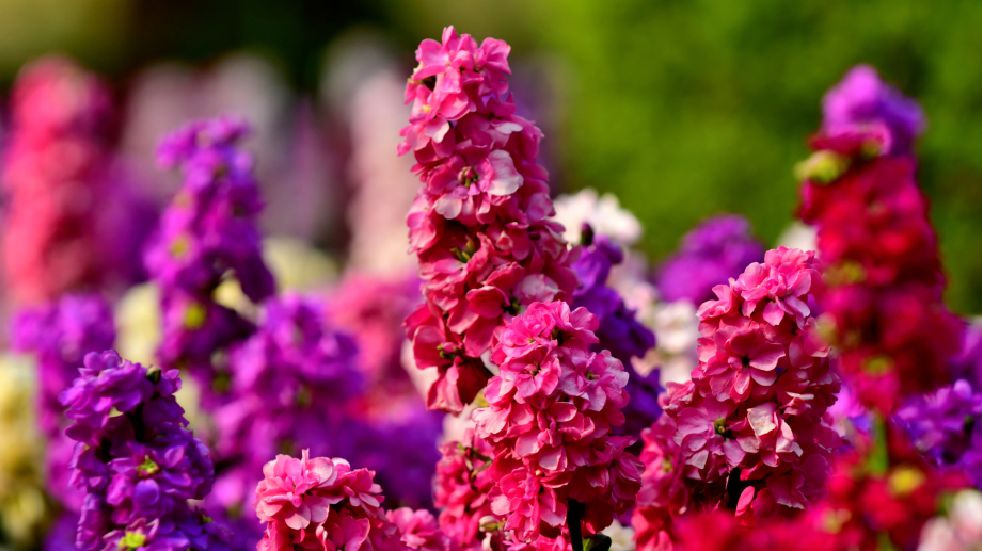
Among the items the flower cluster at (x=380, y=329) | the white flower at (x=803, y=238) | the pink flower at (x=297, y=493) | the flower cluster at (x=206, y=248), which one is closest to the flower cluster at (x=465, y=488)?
the pink flower at (x=297, y=493)

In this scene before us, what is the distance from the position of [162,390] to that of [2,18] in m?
16.6

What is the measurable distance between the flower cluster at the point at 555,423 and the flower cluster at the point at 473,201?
0.13 metres

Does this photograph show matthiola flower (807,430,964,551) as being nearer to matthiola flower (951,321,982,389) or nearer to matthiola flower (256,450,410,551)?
matthiola flower (256,450,410,551)

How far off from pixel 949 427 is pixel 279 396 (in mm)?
1654

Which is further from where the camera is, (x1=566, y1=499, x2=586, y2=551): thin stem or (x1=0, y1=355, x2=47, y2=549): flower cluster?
(x1=0, y1=355, x2=47, y2=549): flower cluster

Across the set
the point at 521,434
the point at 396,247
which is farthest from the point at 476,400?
the point at 396,247

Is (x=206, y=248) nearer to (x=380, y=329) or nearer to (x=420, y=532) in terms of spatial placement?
(x=420, y=532)

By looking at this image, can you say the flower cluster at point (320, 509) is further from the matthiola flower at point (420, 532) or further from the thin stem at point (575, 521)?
the thin stem at point (575, 521)

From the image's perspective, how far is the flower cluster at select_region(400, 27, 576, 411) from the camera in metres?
2.42

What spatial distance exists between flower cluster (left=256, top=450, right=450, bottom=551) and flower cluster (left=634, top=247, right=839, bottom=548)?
0.47m

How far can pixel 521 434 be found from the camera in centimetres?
223

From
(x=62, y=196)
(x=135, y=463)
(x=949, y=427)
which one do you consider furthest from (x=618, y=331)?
(x=62, y=196)

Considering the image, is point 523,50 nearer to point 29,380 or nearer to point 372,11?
point 372,11

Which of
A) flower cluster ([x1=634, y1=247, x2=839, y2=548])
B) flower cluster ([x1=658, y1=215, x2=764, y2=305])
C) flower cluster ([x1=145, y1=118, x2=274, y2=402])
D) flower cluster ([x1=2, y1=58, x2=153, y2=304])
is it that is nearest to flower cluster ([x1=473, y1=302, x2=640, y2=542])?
flower cluster ([x1=634, y1=247, x2=839, y2=548])
